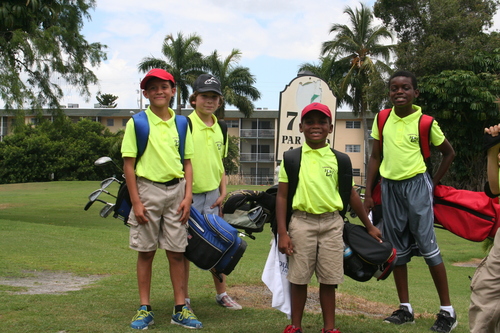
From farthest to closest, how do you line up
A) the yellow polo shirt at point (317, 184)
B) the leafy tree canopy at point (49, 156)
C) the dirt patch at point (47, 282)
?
the leafy tree canopy at point (49, 156)
the dirt patch at point (47, 282)
the yellow polo shirt at point (317, 184)

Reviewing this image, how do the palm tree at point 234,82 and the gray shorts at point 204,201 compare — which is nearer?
the gray shorts at point 204,201

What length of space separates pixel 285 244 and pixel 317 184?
1.78 feet

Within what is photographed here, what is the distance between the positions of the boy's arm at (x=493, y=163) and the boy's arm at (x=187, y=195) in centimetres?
245

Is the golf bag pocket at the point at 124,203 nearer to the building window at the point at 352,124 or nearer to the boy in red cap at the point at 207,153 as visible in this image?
the boy in red cap at the point at 207,153

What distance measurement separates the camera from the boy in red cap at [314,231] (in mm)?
4449

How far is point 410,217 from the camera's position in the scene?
16.6 ft

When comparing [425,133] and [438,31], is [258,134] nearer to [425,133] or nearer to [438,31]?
[438,31]

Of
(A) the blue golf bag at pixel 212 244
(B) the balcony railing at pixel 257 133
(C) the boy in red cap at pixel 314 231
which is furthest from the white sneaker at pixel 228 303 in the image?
(B) the balcony railing at pixel 257 133

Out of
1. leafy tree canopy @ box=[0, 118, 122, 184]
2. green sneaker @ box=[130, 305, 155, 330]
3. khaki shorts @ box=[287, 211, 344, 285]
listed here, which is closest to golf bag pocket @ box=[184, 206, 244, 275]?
green sneaker @ box=[130, 305, 155, 330]

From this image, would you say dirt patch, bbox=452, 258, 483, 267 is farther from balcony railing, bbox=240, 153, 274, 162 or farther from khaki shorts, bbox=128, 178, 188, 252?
balcony railing, bbox=240, 153, 274, 162

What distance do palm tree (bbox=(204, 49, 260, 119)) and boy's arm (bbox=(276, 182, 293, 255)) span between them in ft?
124

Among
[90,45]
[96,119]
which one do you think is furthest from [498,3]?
[96,119]

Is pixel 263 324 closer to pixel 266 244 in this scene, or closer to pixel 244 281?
pixel 244 281

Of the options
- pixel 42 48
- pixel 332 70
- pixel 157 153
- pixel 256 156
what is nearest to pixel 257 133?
pixel 256 156
